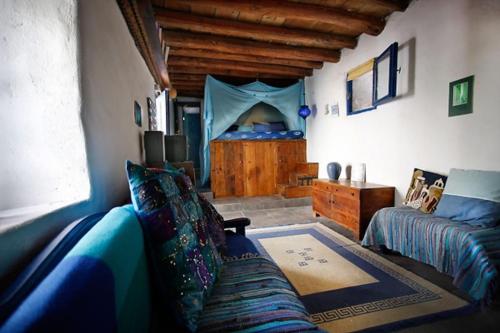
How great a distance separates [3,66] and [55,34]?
221 millimetres

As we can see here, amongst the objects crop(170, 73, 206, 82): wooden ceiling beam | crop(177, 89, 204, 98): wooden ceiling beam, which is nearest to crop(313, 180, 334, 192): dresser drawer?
crop(170, 73, 206, 82): wooden ceiling beam

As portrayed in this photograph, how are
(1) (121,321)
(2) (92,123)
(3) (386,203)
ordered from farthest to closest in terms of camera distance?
(3) (386,203) < (2) (92,123) < (1) (121,321)

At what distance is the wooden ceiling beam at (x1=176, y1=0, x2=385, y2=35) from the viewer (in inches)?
94.9

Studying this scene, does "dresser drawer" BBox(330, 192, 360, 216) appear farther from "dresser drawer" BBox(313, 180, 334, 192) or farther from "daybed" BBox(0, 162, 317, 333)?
"daybed" BBox(0, 162, 317, 333)

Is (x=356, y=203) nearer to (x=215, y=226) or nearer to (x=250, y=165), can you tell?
(x=215, y=226)

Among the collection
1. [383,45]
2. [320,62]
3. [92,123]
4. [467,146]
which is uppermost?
[320,62]

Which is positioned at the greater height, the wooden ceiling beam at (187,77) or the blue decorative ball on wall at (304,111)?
the wooden ceiling beam at (187,77)

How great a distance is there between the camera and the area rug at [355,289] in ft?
4.70

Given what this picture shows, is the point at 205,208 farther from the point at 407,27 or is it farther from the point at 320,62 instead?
the point at 320,62

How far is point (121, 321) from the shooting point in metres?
0.53

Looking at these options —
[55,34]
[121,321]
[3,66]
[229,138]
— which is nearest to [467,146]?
[121,321]

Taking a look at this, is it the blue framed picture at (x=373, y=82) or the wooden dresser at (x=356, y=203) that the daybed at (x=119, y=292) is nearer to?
the wooden dresser at (x=356, y=203)

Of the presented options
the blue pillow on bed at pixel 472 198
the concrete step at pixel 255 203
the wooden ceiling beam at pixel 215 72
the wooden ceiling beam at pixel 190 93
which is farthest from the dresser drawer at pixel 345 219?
the wooden ceiling beam at pixel 190 93

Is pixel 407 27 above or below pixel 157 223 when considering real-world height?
above
